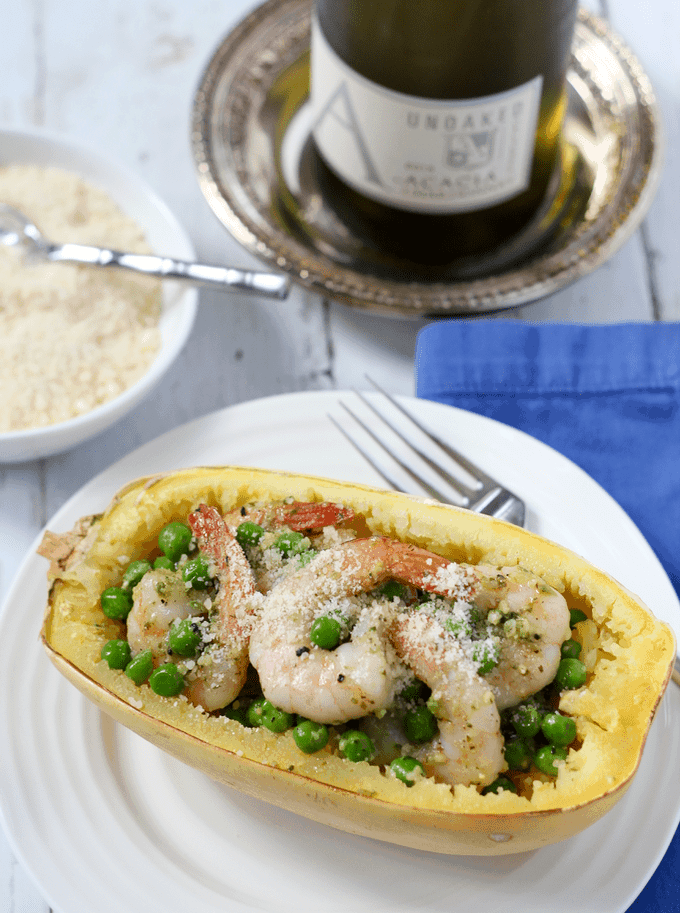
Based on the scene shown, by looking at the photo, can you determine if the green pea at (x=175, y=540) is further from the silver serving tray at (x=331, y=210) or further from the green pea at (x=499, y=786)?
the silver serving tray at (x=331, y=210)

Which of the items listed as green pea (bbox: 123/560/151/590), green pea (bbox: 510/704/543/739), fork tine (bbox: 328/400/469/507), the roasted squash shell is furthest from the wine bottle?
green pea (bbox: 510/704/543/739)

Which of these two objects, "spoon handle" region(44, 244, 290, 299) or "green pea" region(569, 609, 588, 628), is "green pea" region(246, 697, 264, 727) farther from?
"spoon handle" region(44, 244, 290, 299)

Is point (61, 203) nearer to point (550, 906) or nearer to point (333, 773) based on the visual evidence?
point (333, 773)

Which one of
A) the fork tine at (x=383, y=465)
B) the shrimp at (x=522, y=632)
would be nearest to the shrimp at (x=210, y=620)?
the shrimp at (x=522, y=632)

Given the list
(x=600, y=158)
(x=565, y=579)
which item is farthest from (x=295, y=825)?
(x=600, y=158)

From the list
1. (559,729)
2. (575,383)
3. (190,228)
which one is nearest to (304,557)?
(559,729)
